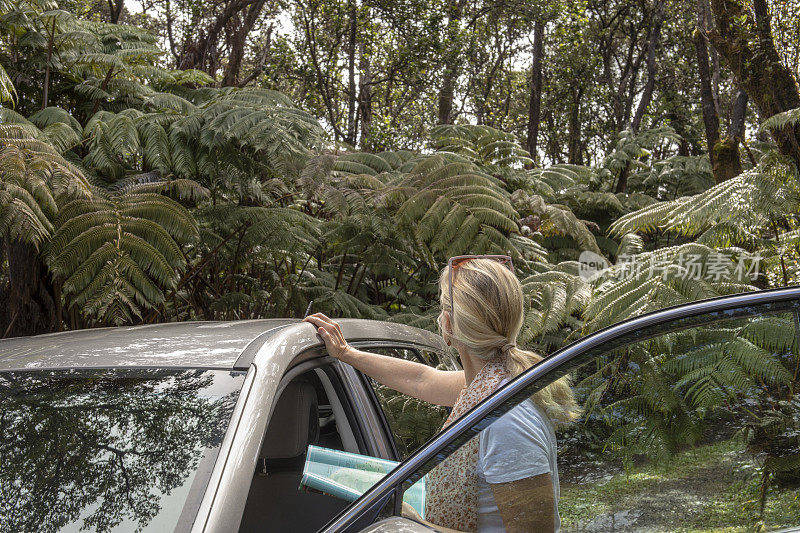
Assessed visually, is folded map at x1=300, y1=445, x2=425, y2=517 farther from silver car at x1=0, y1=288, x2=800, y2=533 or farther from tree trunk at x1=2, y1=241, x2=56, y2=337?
tree trunk at x1=2, y1=241, x2=56, y2=337

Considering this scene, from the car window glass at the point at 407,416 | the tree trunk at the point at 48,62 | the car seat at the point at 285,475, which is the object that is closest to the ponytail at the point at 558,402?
the car seat at the point at 285,475

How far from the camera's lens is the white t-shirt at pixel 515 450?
1.34 m

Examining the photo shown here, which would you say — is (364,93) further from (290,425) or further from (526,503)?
(526,503)

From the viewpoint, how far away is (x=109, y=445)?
1.82 metres

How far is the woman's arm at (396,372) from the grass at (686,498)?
1208 millimetres

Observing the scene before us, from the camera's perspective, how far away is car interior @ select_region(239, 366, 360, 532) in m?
2.19

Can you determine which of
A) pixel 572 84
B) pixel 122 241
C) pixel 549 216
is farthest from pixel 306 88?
pixel 122 241

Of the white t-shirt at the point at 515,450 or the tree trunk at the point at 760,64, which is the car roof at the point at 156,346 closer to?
the white t-shirt at the point at 515,450

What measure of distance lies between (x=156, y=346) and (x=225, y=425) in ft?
1.89

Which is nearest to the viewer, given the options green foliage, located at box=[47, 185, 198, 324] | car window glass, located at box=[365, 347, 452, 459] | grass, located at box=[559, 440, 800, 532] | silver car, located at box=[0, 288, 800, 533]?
grass, located at box=[559, 440, 800, 532]

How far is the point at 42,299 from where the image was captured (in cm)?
477

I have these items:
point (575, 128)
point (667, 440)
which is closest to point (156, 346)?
point (667, 440)

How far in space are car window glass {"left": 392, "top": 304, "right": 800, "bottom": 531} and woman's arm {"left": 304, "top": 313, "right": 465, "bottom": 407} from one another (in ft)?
3.55

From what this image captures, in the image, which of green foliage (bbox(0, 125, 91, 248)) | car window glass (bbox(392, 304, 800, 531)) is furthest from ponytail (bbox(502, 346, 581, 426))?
green foliage (bbox(0, 125, 91, 248))
